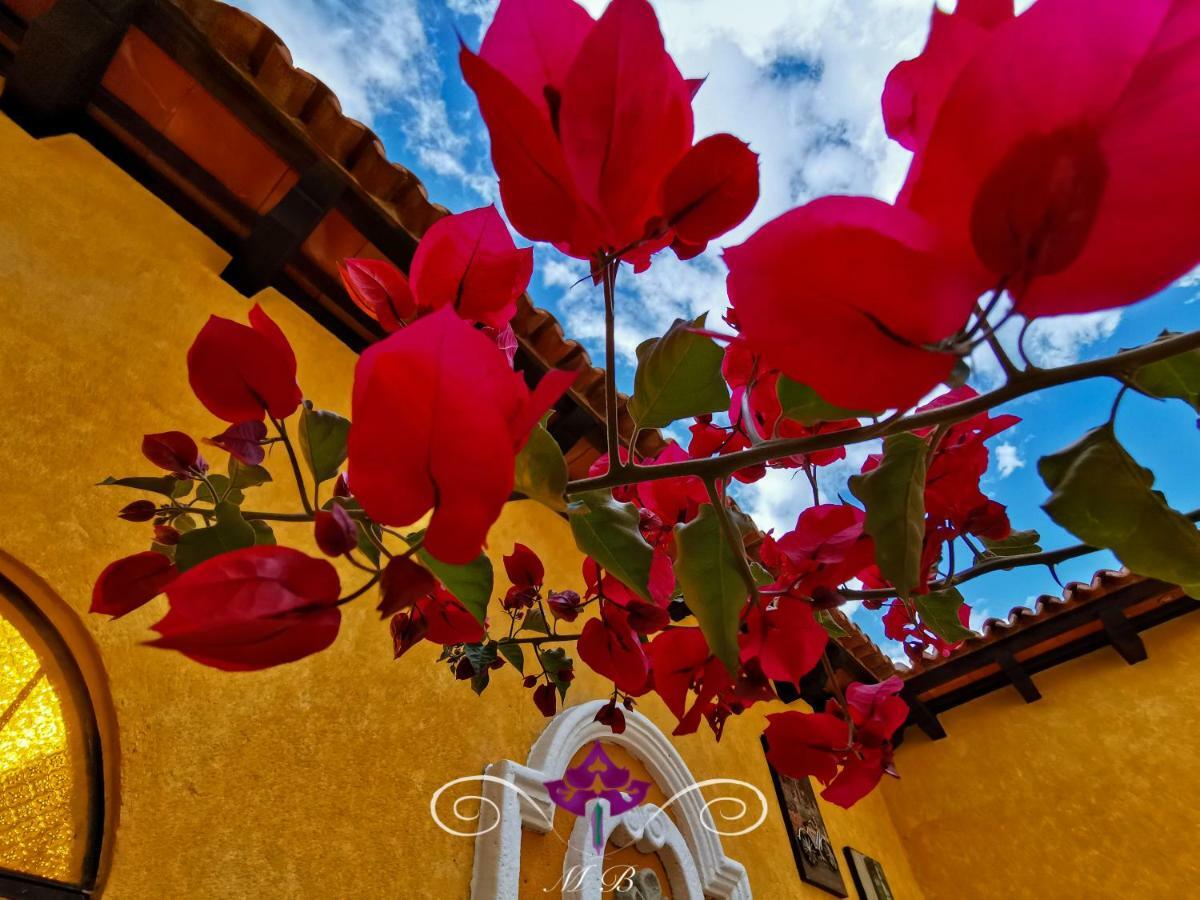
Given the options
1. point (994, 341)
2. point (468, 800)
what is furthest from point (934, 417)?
point (468, 800)

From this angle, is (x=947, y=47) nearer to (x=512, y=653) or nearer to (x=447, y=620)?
(x=447, y=620)

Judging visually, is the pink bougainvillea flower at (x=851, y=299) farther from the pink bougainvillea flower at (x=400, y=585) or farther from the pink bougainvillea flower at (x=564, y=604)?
the pink bougainvillea flower at (x=564, y=604)

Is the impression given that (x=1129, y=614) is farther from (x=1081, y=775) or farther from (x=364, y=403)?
(x=364, y=403)

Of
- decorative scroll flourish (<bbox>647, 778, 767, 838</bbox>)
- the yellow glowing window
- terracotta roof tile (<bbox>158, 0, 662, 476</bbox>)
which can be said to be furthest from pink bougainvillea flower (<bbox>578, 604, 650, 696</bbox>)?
decorative scroll flourish (<bbox>647, 778, 767, 838</bbox>)

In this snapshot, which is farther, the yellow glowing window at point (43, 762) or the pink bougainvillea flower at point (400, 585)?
the yellow glowing window at point (43, 762)

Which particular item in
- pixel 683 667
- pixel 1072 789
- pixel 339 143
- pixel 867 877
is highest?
pixel 339 143

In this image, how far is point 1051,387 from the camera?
247 millimetres

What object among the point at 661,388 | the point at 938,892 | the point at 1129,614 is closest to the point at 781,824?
the point at 938,892

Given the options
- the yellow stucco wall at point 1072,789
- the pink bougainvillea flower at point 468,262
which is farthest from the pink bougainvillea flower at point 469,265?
the yellow stucco wall at point 1072,789

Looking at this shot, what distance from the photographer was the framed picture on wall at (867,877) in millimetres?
2734

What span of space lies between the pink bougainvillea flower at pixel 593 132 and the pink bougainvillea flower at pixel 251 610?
0.17 metres

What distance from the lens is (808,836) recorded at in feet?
8.45

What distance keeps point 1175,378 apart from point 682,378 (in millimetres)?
263

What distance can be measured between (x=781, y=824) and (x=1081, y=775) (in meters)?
1.65
